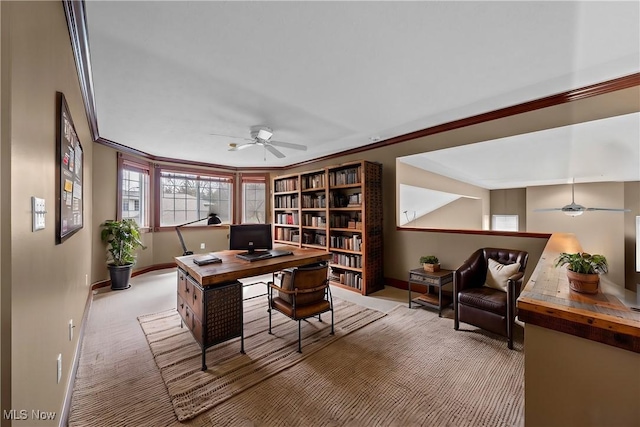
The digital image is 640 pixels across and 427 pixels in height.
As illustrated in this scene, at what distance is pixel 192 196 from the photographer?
18.8ft

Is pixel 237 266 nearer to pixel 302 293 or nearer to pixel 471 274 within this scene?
pixel 302 293

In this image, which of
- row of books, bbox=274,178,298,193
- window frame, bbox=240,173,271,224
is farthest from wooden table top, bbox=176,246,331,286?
window frame, bbox=240,173,271,224

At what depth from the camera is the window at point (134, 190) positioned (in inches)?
176

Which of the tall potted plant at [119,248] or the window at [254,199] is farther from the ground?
the window at [254,199]

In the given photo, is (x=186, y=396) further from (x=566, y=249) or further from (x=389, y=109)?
(x=566, y=249)

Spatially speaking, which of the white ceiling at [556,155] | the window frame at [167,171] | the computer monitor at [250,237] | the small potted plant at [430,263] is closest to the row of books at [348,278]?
the small potted plant at [430,263]

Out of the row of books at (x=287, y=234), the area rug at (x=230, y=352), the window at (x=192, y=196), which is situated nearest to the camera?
the area rug at (x=230, y=352)

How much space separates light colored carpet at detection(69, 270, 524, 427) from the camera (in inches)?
62.0

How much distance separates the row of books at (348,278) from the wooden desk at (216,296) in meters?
1.80

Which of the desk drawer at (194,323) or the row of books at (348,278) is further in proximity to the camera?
the row of books at (348,278)

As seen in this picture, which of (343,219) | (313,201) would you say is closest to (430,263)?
(343,219)

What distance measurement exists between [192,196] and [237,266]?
162 inches

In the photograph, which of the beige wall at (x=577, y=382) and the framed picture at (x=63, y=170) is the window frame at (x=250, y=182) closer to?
the framed picture at (x=63, y=170)

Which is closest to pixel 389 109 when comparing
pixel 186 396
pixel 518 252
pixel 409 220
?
pixel 518 252
